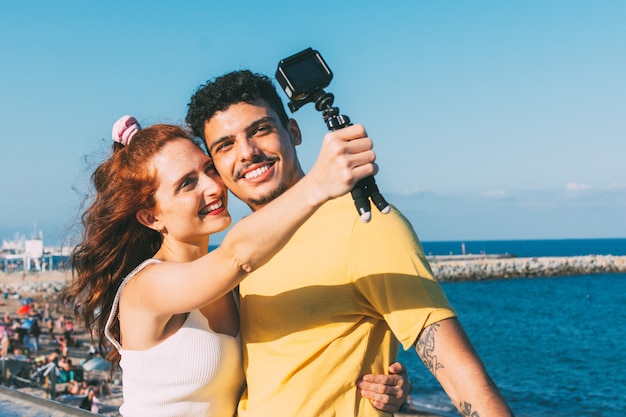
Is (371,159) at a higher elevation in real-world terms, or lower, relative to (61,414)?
higher

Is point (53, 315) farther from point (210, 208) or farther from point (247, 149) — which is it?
point (247, 149)

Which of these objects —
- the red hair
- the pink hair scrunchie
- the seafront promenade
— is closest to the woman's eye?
the red hair

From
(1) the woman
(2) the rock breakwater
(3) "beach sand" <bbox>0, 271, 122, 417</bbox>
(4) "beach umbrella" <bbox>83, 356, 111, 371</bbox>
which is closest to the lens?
(1) the woman

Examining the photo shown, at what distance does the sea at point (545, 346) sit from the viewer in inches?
869

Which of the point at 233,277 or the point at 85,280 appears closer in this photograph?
the point at 233,277

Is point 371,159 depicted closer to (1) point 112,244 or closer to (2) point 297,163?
(2) point 297,163

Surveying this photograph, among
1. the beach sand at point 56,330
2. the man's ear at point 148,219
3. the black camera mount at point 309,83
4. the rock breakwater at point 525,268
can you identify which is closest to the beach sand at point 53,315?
the beach sand at point 56,330

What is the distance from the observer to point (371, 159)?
5.13 feet

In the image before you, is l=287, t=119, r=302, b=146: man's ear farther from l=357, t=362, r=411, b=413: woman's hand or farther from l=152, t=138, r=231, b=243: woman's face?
l=357, t=362, r=411, b=413: woman's hand

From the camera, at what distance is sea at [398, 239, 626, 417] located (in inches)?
869

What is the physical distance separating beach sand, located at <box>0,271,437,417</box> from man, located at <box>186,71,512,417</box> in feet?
4.91

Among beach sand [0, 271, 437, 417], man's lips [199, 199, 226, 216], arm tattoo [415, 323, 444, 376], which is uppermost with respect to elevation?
man's lips [199, 199, 226, 216]

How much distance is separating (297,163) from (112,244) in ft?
3.14

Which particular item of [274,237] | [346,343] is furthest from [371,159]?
[346,343]
